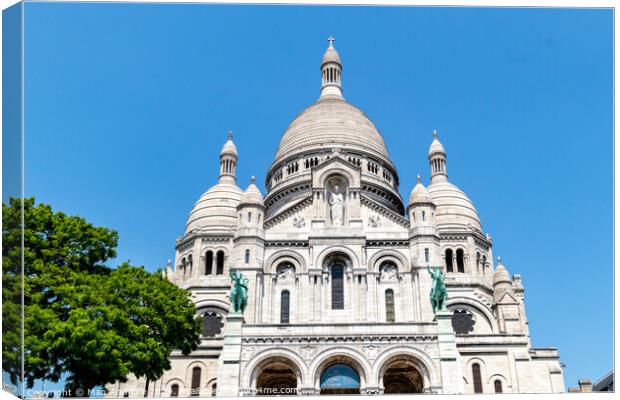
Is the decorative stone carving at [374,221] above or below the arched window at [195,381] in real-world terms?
above

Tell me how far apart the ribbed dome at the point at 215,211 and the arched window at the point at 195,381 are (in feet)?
41.1

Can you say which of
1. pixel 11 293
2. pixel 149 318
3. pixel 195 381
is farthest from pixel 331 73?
pixel 11 293

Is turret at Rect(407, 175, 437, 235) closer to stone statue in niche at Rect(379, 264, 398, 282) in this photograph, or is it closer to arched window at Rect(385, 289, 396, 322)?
stone statue in niche at Rect(379, 264, 398, 282)

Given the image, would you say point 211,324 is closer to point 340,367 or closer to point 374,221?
point 374,221

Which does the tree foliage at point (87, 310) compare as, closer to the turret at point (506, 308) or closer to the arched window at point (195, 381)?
the arched window at point (195, 381)

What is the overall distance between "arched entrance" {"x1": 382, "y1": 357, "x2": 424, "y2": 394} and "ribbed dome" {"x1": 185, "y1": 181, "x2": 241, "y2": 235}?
19402mm

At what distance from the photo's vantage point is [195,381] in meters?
44.1

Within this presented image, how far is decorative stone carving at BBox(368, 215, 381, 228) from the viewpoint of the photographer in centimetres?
4394

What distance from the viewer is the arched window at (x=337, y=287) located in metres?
41.2

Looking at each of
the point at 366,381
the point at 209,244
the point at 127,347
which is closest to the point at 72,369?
the point at 127,347

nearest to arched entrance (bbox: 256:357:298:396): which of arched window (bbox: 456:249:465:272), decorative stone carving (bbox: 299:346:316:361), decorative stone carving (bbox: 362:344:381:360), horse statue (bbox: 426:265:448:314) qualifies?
decorative stone carving (bbox: 299:346:316:361)

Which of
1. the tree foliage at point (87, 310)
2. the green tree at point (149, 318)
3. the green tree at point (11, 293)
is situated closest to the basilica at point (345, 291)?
the green tree at point (149, 318)

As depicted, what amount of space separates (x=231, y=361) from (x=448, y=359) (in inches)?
454

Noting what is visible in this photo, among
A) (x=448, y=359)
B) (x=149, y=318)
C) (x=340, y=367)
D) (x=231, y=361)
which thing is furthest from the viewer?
(x=340, y=367)
